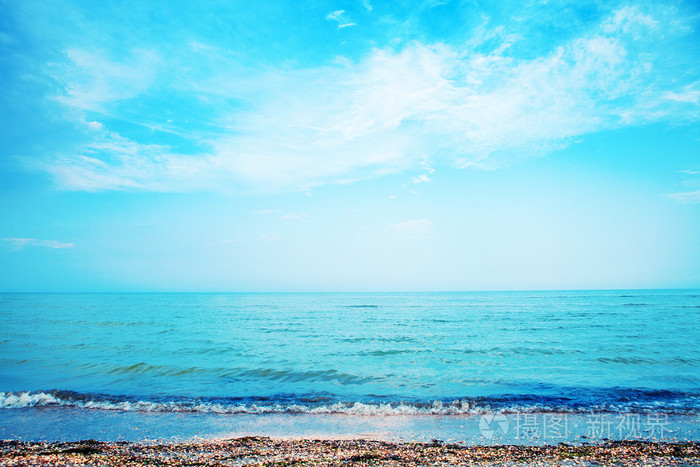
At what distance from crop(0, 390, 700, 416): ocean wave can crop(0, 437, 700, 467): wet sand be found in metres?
3.02

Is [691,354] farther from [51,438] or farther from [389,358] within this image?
[51,438]

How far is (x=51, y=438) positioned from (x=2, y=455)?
5.88 ft

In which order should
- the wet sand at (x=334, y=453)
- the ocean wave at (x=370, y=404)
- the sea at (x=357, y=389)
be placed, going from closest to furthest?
1. the wet sand at (x=334, y=453)
2. the sea at (x=357, y=389)
3. the ocean wave at (x=370, y=404)

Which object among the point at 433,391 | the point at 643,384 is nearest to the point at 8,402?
the point at 433,391

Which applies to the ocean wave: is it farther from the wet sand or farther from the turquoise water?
the wet sand

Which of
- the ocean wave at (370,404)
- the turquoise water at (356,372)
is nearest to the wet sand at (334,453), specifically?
the ocean wave at (370,404)

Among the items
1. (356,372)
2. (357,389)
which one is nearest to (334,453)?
(357,389)

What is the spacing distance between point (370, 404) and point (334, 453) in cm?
444

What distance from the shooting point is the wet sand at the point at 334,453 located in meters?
7.49

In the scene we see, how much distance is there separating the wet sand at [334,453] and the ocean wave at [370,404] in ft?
9.90

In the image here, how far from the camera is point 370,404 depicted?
485 inches

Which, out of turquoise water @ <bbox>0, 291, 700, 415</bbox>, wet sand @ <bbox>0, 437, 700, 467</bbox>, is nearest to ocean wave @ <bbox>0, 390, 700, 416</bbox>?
turquoise water @ <bbox>0, 291, 700, 415</bbox>

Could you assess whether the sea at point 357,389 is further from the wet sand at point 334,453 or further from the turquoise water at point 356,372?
the wet sand at point 334,453

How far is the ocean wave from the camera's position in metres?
11.6
